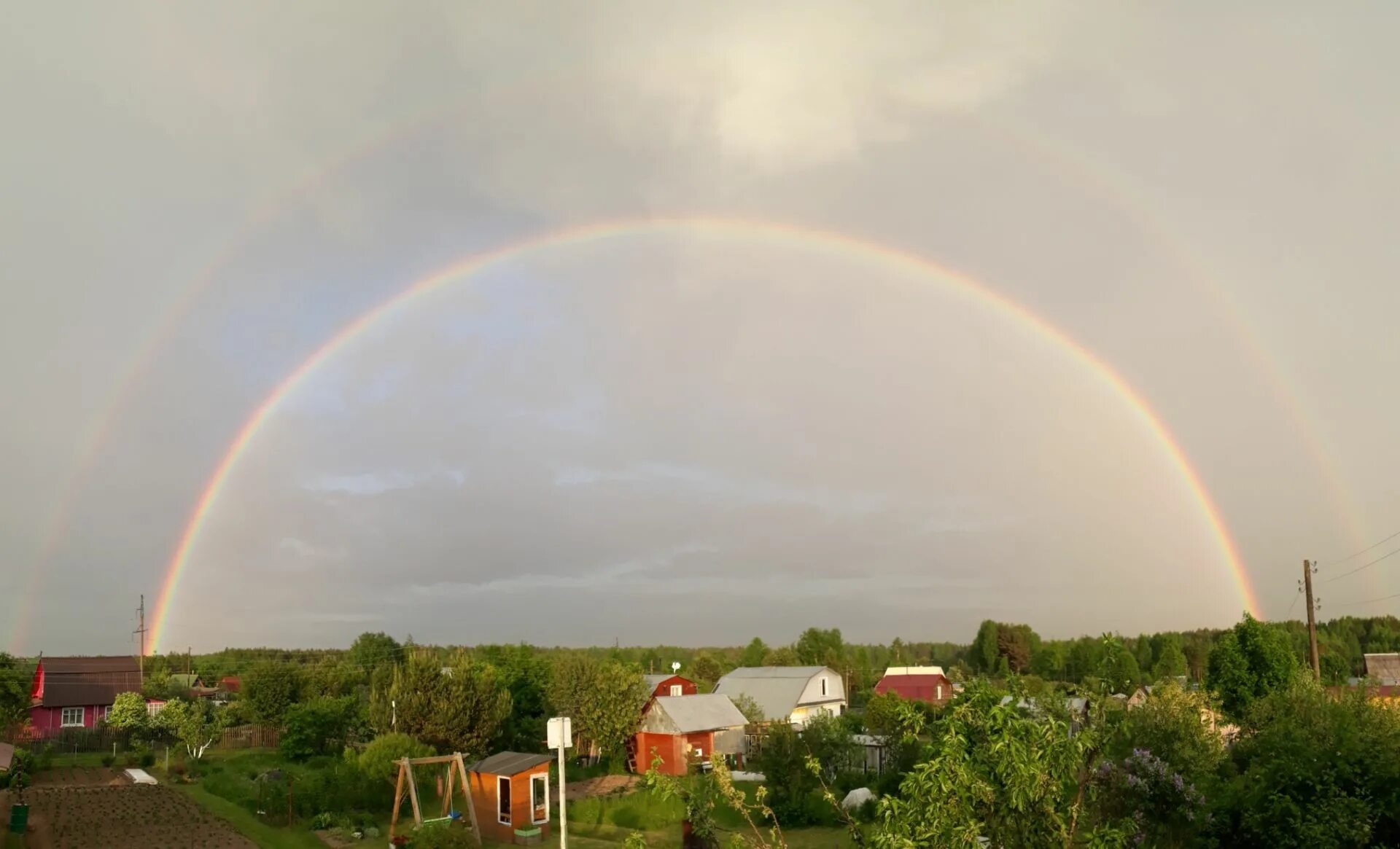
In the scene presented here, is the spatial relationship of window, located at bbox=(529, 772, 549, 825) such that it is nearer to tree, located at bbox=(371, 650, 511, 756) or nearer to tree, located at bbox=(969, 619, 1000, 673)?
tree, located at bbox=(371, 650, 511, 756)

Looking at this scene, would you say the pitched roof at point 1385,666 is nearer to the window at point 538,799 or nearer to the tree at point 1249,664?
the tree at point 1249,664

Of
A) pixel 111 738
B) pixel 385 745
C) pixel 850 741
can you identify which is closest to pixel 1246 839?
pixel 850 741

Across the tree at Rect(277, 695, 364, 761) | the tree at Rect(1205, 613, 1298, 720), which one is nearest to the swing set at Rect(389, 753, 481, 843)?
the tree at Rect(277, 695, 364, 761)

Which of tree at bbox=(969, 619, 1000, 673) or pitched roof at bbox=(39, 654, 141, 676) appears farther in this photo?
tree at bbox=(969, 619, 1000, 673)

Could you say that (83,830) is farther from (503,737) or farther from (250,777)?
(503,737)

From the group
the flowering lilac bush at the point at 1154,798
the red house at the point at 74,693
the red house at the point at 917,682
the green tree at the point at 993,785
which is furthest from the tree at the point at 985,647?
the green tree at the point at 993,785

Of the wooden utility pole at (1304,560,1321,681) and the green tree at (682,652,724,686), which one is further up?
the wooden utility pole at (1304,560,1321,681)
